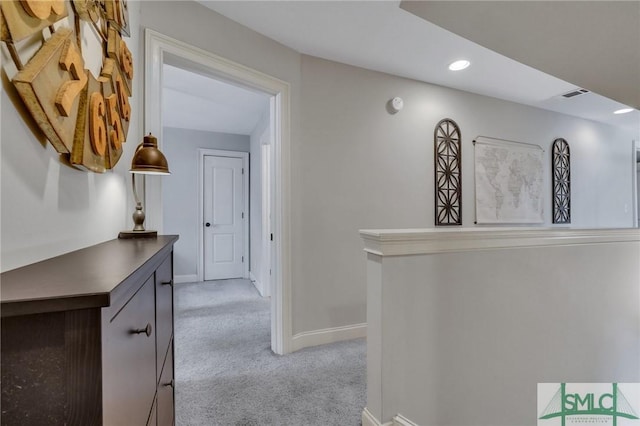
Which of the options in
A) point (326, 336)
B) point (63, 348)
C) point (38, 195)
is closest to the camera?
point (63, 348)

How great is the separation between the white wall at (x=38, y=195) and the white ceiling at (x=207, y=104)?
71.5 inches

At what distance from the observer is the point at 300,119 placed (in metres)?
2.41

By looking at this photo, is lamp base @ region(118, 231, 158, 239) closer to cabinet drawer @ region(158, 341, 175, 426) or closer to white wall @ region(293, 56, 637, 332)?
cabinet drawer @ region(158, 341, 175, 426)

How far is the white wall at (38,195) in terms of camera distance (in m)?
0.62

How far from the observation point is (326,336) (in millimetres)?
2482

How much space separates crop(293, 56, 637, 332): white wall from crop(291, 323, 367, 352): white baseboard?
0.06 metres

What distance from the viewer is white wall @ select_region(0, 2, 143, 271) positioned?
2.04ft

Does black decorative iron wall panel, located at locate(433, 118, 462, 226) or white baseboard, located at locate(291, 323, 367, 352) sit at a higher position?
black decorative iron wall panel, located at locate(433, 118, 462, 226)

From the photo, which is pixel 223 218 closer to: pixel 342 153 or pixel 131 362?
pixel 342 153

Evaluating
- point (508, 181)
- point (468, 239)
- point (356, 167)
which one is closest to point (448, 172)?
point (508, 181)

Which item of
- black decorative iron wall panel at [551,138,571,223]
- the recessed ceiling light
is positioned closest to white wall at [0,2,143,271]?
the recessed ceiling light

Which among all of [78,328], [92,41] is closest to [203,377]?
[78,328]

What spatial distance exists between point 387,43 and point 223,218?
11.6ft

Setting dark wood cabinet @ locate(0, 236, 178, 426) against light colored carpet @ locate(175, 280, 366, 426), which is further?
light colored carpet @ locate(175, 280, 366, 426)
